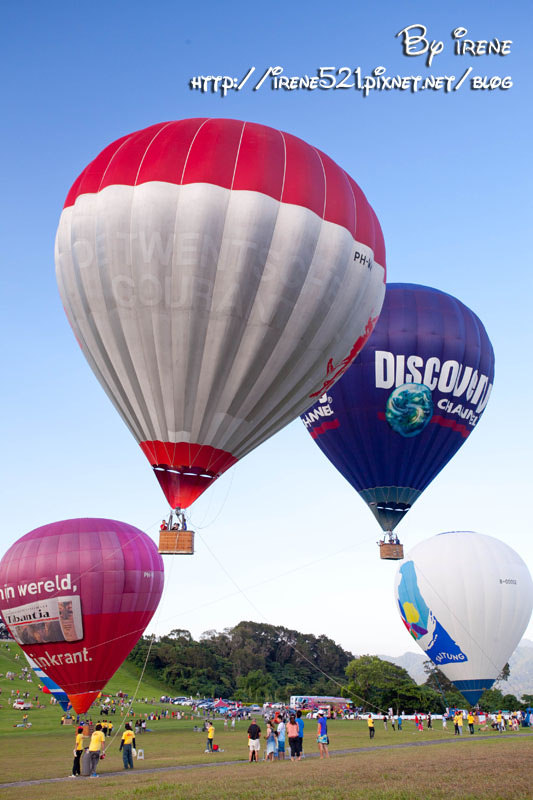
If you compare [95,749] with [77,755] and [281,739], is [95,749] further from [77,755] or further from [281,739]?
[281,739]

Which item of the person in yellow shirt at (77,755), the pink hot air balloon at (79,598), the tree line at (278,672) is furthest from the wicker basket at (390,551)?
the tree line at (278,672)

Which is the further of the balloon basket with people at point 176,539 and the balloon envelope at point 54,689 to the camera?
the balloon envelope at point 54,689

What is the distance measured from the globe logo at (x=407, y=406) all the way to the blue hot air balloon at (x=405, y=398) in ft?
0.12

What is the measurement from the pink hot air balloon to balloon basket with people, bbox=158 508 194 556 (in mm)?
13226

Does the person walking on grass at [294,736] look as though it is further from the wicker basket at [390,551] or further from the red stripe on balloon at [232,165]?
the red stripe on balloon at [232,165]

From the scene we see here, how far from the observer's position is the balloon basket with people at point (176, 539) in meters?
17.1

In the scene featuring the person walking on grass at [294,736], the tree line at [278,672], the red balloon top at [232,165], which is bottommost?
the tree line at [278,672]

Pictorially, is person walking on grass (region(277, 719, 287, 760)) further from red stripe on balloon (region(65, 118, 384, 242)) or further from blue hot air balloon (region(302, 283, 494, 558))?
red stripe on balloon (region(65, 118, 384, 242))

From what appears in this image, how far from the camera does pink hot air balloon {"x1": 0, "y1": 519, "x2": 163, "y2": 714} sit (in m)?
28.7

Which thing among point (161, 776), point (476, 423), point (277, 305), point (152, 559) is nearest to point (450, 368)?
point (476, 423)

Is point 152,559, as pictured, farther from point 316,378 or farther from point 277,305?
point 277,305

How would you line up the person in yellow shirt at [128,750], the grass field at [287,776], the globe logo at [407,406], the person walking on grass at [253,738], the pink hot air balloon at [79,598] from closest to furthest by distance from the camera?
1. the grass field at [287,776]
2. the person walking on grass at [253,738]
3. the person in yellow shirt at [128,750]
4. the globe logo at [407,406]
5. the pink hot air balloon at [79,598]

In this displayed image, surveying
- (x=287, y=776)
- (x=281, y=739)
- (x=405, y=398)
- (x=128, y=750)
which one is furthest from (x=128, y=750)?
(x=405, y=398)

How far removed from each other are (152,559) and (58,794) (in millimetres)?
19353
